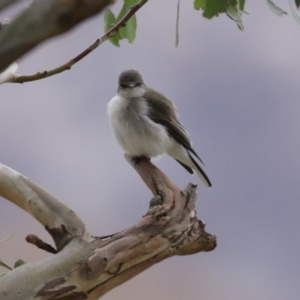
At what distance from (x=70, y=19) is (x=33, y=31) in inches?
1.1

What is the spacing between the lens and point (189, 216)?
1.26 m

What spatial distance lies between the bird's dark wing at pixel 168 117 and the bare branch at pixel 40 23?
5.71ft

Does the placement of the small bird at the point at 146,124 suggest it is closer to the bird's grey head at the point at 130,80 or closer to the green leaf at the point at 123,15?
the bird's grey head at the point at 130,80

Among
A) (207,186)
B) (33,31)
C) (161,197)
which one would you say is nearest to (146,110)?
(207,186)

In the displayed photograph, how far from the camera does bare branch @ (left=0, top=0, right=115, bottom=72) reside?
0.39m

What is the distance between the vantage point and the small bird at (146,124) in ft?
6.84

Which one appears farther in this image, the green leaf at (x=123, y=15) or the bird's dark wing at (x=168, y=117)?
the bird's dark wing at (x=168, y=117)

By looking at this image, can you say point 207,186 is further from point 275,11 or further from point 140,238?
point 275,11

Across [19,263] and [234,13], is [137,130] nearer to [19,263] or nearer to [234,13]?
[19,263]

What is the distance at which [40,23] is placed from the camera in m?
0.40

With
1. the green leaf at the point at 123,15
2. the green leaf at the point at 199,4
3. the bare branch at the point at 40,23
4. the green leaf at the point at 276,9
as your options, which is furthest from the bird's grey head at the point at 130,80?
the bare branch at the point at 40,23

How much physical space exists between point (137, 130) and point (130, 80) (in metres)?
0.25

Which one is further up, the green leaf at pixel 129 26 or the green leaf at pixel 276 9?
the green leaf at pixel 129 26

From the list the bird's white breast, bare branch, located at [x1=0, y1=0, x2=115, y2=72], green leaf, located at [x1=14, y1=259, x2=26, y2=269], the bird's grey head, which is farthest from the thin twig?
the bird's grey head
